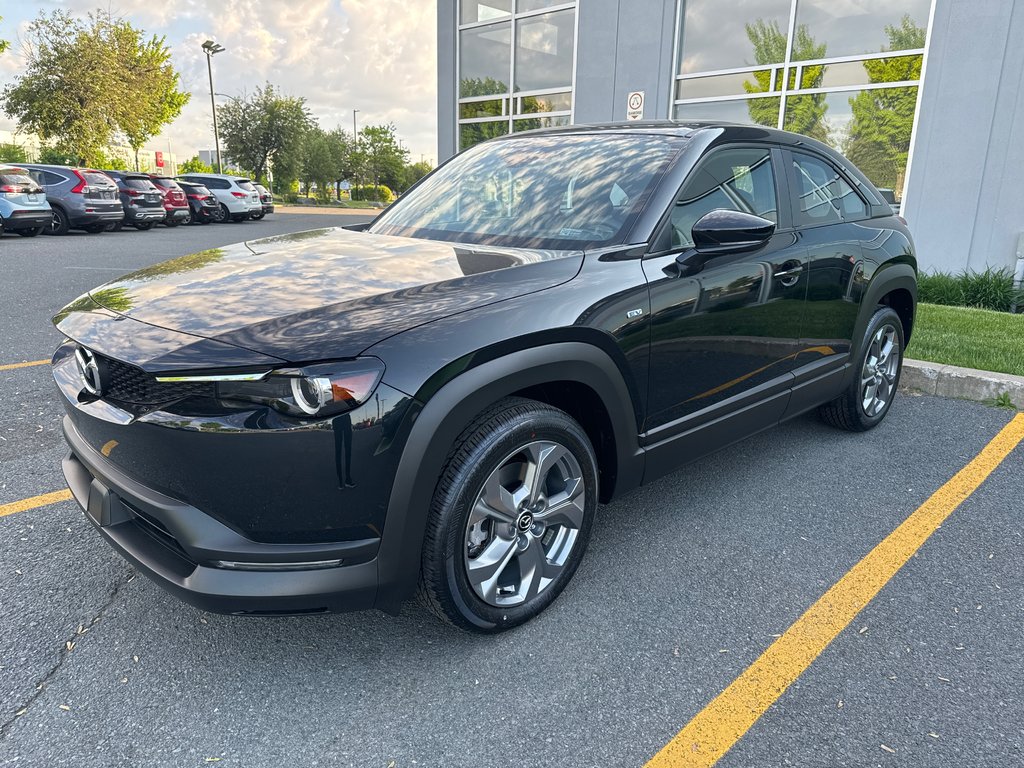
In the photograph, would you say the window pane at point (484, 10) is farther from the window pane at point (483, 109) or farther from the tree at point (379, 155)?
the tree at point (379, 155)

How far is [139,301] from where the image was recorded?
2.37 metres

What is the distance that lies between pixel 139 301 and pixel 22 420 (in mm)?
2387

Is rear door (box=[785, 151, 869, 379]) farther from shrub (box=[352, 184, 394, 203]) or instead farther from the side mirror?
shrub (box=[352, 184, 394, 203])

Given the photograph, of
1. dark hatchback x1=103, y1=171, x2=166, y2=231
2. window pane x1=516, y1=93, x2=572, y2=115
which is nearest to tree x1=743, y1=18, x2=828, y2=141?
window pane x1=516, y1=93, x2=572, y2=115

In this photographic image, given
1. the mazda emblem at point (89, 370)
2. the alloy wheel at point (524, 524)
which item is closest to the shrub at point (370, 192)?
the mazda emblem at point (89, 370)

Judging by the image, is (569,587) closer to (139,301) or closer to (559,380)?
(559,380)

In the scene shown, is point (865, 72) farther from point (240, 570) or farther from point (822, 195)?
point (240, 570)

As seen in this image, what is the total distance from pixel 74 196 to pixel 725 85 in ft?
47.9

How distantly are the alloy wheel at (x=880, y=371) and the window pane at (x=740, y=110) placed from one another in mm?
7198

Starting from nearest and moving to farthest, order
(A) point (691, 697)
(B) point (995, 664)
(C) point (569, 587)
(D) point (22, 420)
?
(A) point (691, 697)
(B) point (995, 664)
(C) point (569, 587)
(D) point (22, 420)

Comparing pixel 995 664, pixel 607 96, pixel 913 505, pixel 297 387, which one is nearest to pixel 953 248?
pixel 607 96

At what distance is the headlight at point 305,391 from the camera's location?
1.92m

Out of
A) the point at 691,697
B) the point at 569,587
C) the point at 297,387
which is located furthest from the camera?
A: the point at 569,587

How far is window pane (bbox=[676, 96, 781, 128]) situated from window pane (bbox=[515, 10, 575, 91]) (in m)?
→ 2.48
